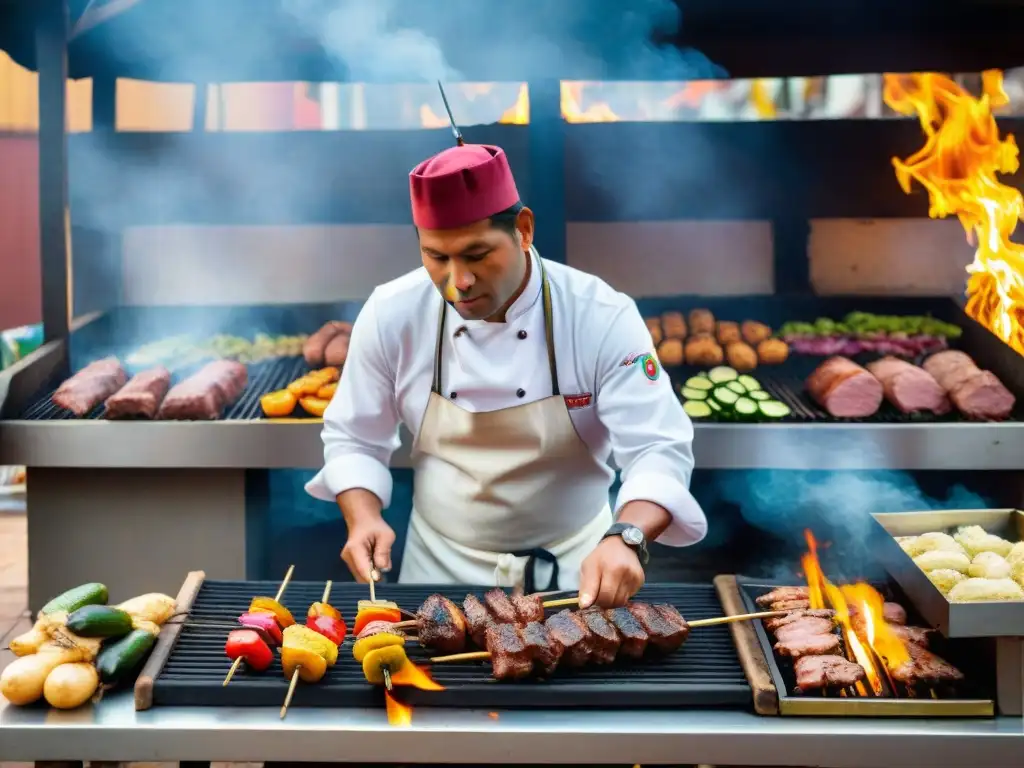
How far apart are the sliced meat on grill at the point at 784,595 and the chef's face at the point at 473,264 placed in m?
1.05

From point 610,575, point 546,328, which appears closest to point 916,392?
point 546,328

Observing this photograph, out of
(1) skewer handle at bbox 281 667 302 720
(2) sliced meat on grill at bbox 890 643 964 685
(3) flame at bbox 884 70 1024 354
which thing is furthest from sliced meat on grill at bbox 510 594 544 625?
(3) flame at bbox 884 70 1024 354

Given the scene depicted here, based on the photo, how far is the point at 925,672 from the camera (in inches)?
92.2

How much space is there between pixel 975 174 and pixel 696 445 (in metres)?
2.26

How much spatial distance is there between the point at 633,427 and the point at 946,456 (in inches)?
81.9

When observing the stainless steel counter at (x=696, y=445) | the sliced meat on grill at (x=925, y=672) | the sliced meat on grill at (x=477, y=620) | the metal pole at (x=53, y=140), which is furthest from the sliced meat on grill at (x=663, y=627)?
the metal pole at (x=53, y=140)

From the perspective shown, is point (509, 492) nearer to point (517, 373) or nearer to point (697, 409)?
point (517, 373)

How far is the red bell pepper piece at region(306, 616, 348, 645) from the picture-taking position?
98.7 inches

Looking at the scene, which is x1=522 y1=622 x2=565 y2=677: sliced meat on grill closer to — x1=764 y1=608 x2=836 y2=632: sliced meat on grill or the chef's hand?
the chef's hand

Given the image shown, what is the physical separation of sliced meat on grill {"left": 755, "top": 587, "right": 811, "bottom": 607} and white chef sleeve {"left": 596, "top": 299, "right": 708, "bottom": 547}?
0.23 m

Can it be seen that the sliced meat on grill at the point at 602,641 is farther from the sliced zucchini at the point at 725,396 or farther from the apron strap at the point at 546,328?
the sliced zucchini at the point at 725,396

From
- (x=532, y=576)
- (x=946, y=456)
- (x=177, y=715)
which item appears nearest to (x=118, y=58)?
(x=532, y=576)

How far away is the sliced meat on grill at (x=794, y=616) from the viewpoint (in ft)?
8.55

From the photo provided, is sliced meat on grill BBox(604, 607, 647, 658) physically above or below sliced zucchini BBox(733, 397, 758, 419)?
below
